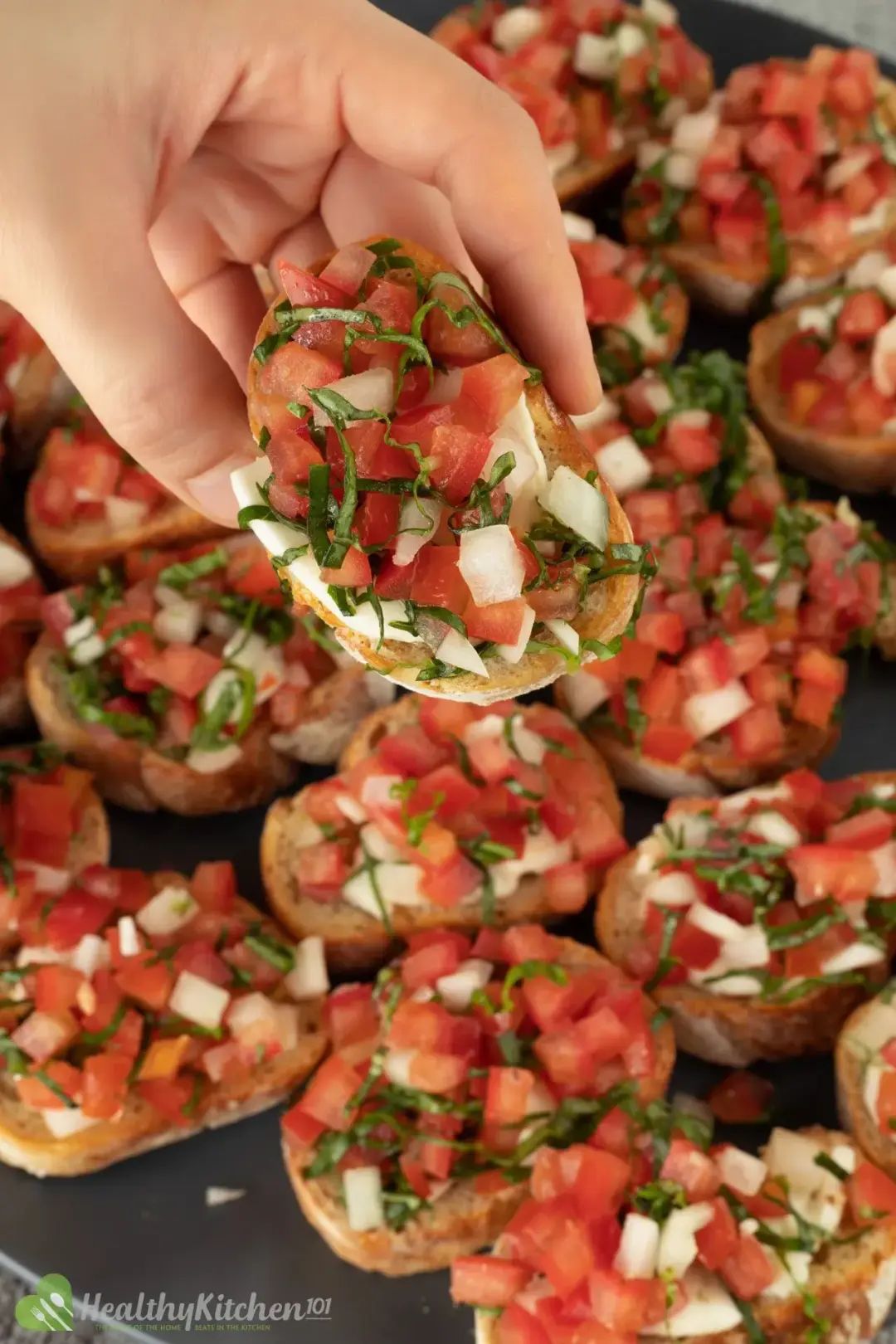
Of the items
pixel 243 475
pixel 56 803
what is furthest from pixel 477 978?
pixel 243 475

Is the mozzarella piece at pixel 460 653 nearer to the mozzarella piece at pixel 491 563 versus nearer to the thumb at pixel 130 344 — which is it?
the mozzarella piece at pixel 491 563

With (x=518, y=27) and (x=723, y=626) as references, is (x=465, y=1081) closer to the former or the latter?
(x=723, y=626)

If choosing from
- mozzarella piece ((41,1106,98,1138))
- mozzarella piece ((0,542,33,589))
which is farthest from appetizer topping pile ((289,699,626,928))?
→ mozzarella piece ((0,542,33,589))

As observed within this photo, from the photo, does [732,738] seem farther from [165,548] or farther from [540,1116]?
[165,548]

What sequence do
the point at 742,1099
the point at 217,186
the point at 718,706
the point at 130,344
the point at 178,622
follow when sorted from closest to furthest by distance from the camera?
the point at 130,344
the point at 217,186
the point at 742,1099
the point at 718,706
the point at 178,622

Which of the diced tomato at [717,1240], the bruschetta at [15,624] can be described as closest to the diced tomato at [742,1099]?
the diced tomato at [717,1240]

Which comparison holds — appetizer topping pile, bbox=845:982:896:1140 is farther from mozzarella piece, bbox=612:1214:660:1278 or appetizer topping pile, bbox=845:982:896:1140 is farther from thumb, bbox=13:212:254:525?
thumb, bbox=13:212:254:525

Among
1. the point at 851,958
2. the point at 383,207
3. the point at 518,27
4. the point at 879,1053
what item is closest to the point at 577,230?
the point at 518,27
